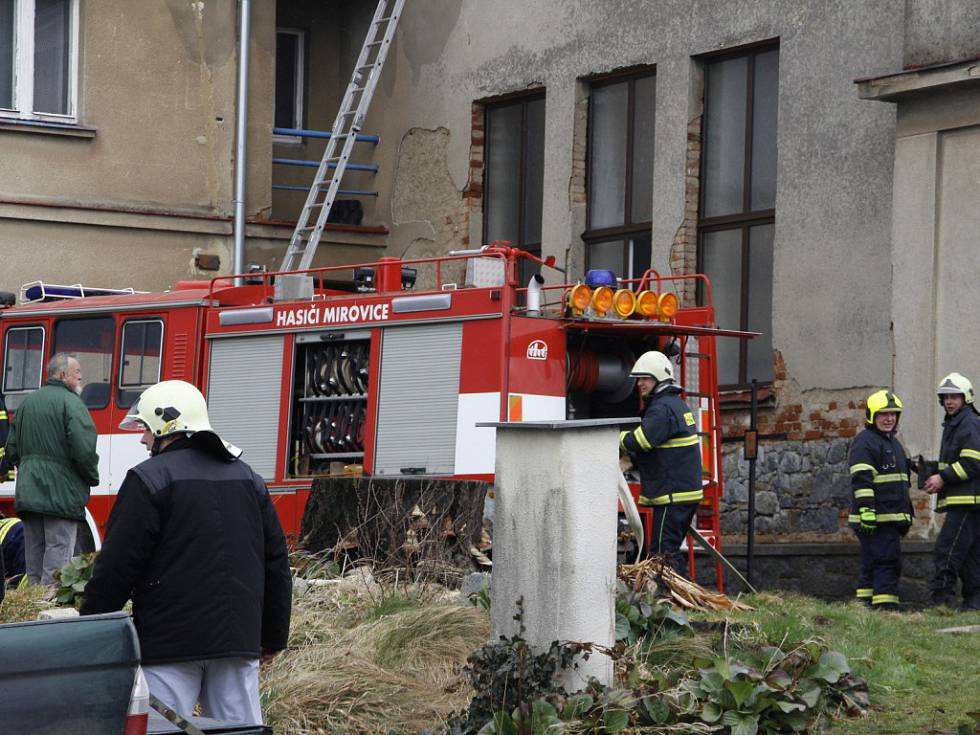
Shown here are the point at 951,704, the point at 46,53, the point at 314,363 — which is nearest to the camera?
the point at 951,704

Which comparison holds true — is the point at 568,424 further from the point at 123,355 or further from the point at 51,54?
the point at 51,54

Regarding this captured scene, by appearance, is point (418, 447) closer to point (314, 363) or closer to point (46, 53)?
point (314, 363)

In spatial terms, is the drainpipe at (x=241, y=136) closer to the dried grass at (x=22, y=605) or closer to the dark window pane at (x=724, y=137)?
the dark window pane at (x=724, y=137)

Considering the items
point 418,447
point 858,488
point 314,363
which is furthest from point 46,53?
point 858,488

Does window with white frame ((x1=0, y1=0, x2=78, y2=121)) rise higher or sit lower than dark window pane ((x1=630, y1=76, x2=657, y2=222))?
higher

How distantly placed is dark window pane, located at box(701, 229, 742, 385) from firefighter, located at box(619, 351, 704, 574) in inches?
155

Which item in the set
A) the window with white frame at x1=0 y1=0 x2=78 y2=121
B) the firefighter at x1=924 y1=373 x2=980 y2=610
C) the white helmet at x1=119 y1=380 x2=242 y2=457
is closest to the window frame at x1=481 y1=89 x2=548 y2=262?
the window with white frame at x1=0 y1=0 x2=78 y2=121

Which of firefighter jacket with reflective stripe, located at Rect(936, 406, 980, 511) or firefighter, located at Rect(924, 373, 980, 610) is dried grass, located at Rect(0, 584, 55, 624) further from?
firefighter jacket with reflective stripe, located at Rect(936, 406, 980, 511)

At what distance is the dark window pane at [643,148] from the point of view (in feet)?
53.0

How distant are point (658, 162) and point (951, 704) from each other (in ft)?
29.5

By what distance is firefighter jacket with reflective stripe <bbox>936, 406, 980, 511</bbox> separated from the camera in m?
11.2

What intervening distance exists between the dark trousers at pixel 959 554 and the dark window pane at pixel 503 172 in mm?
7735

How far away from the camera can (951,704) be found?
7434mm

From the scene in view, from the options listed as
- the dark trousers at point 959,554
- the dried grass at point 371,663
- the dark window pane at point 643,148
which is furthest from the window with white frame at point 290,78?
the dried grass at point 371,663
